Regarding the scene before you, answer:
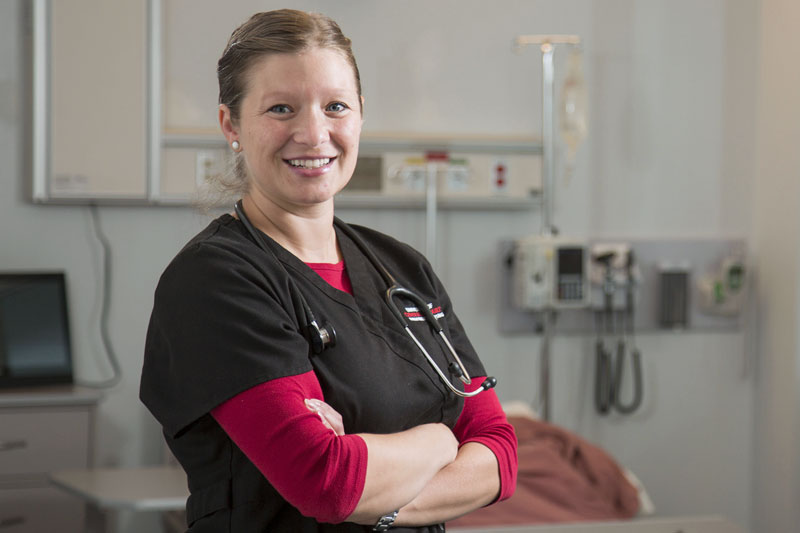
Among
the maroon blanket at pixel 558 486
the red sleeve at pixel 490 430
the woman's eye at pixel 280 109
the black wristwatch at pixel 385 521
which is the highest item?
the woman's eye at pixel 280 109

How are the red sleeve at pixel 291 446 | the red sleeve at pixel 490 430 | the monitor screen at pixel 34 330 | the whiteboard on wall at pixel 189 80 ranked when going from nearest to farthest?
the red sleeve at pixel 291 446
the red sleeve at pixel 490 430
the monitor screen at pixel 34 330
the whiteboard on wall at pixel 189 80

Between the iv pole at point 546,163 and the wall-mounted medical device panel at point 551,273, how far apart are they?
83 mm

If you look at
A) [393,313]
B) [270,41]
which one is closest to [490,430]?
[393,313]

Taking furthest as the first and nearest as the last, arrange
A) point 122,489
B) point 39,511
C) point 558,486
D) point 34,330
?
point 34,330 < point 39,511 < point 558,486 < point 122,489

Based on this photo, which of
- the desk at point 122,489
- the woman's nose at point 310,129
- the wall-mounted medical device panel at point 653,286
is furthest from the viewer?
the wall-mounted medical device panel at point 653,286

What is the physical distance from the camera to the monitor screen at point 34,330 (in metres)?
3.06

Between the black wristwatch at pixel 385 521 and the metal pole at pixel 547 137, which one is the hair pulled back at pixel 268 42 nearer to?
the black wristwatch at pixel 385 521

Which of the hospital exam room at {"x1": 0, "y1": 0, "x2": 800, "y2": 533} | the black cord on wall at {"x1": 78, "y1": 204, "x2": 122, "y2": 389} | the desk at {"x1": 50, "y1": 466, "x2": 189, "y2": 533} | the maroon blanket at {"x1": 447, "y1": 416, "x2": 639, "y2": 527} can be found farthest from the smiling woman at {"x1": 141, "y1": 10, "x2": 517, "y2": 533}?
the black cord on wall at {"x1": 78, "y1": 204, "x2": 122, "y2": 389}

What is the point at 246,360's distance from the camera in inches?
40.2

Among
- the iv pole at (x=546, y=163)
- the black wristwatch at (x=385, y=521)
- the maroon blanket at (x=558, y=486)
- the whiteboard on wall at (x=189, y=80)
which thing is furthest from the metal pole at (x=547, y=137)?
the black wristwatch at (x=385, y=521)

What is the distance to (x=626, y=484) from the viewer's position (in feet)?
9.18

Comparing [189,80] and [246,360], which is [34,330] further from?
[246,360]

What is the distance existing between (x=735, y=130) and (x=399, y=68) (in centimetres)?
137

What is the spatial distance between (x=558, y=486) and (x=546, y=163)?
130 cm
